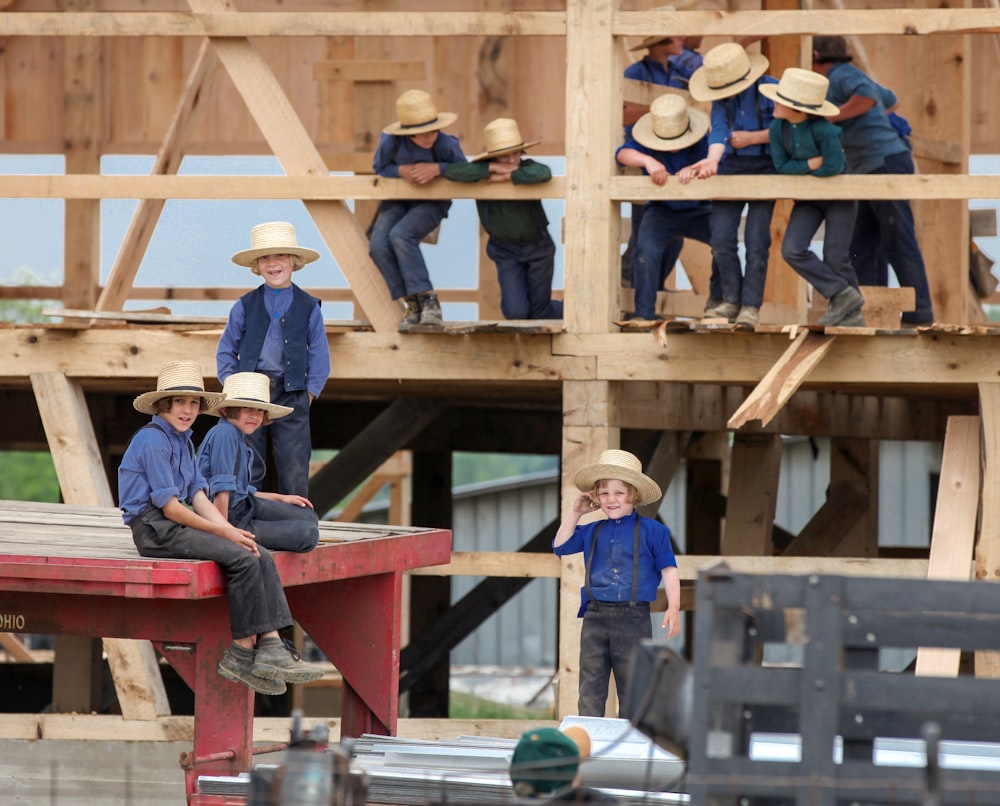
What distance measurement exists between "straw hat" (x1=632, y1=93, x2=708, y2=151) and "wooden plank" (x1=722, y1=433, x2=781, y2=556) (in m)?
2.48

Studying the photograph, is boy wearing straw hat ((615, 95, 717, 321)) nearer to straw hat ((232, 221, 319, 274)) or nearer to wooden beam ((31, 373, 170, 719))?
straw hat ((232, 221, 319, 274))

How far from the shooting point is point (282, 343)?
302 inches

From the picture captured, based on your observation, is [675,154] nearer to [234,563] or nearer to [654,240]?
[654,240]

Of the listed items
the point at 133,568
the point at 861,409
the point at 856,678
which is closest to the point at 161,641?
the point at 133,568

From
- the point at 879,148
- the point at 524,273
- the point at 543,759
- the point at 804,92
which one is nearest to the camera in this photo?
the point at 543,759

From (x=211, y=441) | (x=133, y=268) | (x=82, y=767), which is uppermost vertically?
(x=133, y=268)

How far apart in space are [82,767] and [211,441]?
3.17 metres

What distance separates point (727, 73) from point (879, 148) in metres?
1.22

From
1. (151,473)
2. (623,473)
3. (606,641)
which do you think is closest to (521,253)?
(623,473)

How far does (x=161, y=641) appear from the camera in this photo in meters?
6.12

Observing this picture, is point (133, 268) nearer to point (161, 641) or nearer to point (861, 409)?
point (161, 641)

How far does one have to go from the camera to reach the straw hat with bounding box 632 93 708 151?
898cm

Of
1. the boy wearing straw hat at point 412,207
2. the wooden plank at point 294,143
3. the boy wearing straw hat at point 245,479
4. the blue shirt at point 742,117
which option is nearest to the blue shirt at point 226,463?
the boy wearing straw hat at point 245,479

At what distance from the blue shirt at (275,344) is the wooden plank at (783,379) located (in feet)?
6.52
